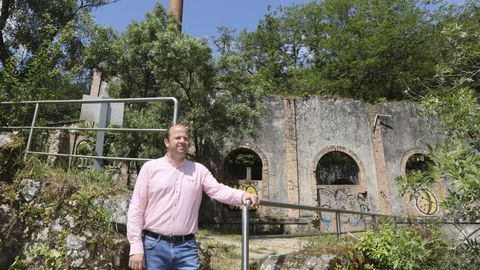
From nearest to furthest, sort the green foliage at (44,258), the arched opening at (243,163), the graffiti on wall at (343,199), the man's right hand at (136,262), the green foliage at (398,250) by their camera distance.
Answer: the man's right hand at (136,262)
the green foliage at (44,258)
the green foliage at (398,250)
the graffiti on wall at (343,199)
the arched opening at (243,163)

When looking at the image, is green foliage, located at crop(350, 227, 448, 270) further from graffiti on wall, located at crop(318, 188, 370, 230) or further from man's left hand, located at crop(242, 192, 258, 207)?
graffiti on wall, located at crop(318, 188, 370, 230)

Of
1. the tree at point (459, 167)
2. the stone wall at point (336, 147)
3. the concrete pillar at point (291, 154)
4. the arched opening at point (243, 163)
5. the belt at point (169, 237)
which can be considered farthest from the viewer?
the arched opening at point (243, 163)

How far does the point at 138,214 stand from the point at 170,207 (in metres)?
0.21

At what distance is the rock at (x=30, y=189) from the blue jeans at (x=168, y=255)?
7.01 ft

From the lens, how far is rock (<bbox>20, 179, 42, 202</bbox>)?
154 inches

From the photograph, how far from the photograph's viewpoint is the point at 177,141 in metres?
2.63

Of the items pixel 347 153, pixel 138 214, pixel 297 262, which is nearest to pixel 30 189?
pixel 138 214

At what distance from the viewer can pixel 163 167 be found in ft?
8.56

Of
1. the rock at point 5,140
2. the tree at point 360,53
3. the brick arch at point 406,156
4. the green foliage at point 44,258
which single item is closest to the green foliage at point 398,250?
the green foliage at point 44,258

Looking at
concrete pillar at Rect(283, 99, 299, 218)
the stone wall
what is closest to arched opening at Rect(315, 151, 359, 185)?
the stone wall

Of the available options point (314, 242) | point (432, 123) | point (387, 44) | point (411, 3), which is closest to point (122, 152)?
point (314, 242)

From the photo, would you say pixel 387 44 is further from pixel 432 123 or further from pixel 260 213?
pixel 260 213

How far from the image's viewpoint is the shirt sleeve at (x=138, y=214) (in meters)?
2.37

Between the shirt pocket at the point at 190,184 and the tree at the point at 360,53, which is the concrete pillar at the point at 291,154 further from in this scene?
the shirt pocket at the point at 190,184
